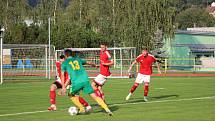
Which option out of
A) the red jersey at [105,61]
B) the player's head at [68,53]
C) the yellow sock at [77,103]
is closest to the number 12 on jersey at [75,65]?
the player's head at [68,53]

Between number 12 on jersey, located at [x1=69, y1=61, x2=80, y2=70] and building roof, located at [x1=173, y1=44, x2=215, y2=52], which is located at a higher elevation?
number 12 on jersey, located at [x1=69, y1=61, x2=80, y2=70]

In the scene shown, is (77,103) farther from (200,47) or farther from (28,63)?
(200,47)

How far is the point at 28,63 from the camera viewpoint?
52.9 meters

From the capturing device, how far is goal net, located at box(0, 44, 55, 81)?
1946 inches

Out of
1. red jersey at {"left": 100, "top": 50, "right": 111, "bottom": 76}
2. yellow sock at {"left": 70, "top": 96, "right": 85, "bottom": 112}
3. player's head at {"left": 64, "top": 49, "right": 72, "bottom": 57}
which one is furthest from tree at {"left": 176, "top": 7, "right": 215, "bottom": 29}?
player's head at {"left": 64, "top": 49, "right": 72, "bottom": 57}

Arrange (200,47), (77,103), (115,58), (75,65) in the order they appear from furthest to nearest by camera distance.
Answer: (200,47)
(115,58)
(77,103)
(75,65)

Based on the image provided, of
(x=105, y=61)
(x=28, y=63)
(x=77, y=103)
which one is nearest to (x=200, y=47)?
(x=28, y=63)

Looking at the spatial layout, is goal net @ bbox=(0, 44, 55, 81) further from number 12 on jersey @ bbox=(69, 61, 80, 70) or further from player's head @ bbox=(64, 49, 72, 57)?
number 12 on jersey @ bbox=(69, 61, 80, 70)

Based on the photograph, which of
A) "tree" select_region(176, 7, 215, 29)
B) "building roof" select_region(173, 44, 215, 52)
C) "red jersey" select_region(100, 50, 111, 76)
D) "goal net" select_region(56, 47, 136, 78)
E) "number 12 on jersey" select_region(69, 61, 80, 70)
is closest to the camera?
"number 12 on jersey" select_region(69, 61, 80, 70)

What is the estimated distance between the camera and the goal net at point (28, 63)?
162ft

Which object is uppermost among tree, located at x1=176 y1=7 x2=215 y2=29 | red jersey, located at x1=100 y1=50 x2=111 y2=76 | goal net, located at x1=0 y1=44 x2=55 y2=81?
tree, located at x1=176 y1=7 x2=215 y2=29

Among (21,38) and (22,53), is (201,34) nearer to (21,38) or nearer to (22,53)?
(21,38)

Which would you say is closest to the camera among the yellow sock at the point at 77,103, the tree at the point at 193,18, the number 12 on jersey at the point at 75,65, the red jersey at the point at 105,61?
the number 12 on jersey at the point at 75,65

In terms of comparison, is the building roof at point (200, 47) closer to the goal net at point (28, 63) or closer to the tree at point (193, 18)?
the goal net at point (28, 63)
